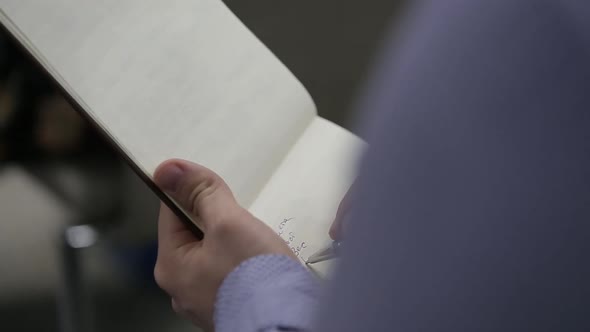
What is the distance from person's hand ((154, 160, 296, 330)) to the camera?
0.31 metres

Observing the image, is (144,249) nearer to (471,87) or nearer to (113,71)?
(113,71)

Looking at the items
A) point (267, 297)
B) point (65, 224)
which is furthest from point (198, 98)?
point (65, 224)

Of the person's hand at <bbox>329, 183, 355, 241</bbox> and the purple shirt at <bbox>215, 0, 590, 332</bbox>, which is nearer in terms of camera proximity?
the purple shirt at <bbox>215, 0, 590, 332</bbox>

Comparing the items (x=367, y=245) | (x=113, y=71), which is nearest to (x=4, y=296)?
(x=113, y=71)

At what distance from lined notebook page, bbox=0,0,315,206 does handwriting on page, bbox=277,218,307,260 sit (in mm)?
22

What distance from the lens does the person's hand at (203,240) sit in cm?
31

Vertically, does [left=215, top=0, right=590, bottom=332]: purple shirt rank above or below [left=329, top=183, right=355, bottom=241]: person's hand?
above

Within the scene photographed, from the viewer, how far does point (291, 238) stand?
367 mm

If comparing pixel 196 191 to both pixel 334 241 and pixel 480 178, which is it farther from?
pixel 480 178

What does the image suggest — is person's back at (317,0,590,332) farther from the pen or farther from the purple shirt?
the pen

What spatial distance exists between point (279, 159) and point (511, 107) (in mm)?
257

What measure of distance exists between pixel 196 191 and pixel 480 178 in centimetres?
21

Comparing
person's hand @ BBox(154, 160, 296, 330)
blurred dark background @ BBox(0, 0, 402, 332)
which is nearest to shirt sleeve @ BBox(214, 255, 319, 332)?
person's hand @ BBox(154, 160, 296, 330)

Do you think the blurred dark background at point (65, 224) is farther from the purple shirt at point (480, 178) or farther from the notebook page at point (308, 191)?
the purple shirt at point (480, 178)
